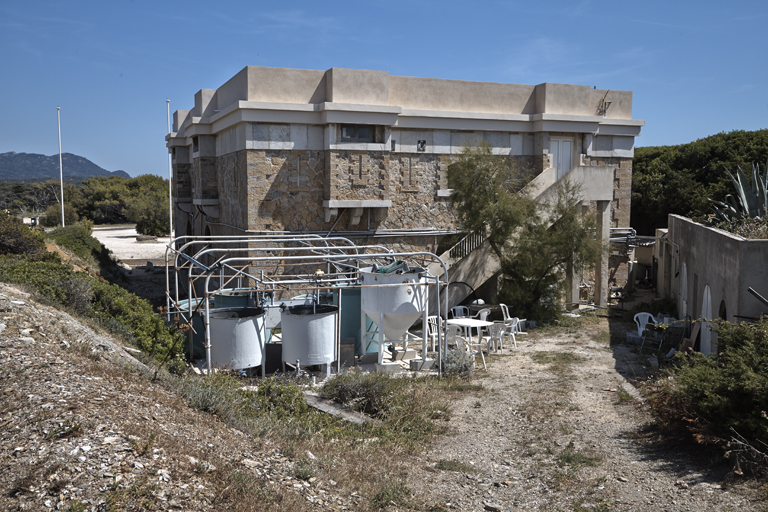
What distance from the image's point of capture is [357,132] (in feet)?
57.2

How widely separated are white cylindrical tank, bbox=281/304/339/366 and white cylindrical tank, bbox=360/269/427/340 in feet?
3.68

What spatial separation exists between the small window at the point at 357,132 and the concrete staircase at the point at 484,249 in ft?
Answer: 13.7

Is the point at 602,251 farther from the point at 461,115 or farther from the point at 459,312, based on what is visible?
the point at 461,115

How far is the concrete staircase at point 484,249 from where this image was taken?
1738 centimetres

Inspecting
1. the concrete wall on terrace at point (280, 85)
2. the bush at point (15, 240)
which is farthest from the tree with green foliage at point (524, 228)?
the bush at point (15, 240)

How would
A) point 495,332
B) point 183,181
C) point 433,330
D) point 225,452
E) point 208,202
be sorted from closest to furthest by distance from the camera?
1. point 225,452
2. point 495,332
3. point 433,330
4. point 208,202
5. point 183,181

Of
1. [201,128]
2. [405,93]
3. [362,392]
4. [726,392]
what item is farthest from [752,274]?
[201,128]

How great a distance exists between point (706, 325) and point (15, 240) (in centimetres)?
1729

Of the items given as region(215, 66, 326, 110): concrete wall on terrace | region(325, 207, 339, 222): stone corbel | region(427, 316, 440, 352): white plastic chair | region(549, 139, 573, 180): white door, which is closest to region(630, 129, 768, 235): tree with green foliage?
region(549, 139, 573, 180): white door

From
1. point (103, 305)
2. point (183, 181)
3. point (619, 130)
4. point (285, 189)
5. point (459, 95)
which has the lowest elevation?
point (103, 305)

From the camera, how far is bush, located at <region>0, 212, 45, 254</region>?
1617cm

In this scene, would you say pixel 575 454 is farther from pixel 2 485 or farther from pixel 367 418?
pixel 2 485

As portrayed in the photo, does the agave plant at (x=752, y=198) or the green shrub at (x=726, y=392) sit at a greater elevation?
the agave plant at (x=752, y=198)

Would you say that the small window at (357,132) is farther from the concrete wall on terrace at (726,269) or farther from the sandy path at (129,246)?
the sandy path at (129,246)
